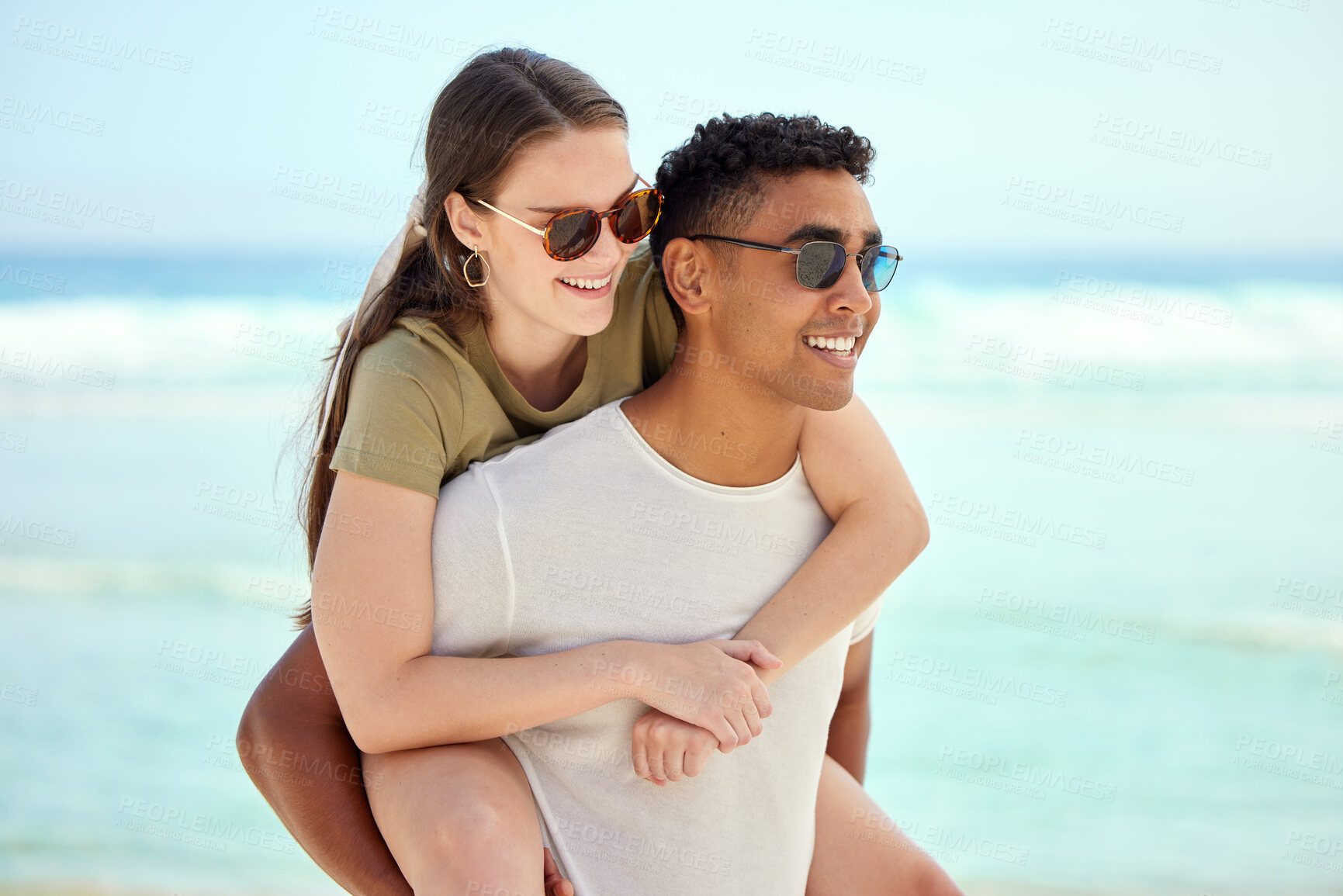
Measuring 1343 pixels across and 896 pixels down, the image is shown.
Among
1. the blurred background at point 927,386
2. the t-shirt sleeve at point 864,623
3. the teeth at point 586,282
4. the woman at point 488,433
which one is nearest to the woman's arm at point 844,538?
the woman at point 488,433

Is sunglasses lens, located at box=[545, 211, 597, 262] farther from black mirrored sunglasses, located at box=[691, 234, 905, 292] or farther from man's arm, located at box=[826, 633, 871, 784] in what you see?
man's arm, located at box=[826, 633, 871, 784]

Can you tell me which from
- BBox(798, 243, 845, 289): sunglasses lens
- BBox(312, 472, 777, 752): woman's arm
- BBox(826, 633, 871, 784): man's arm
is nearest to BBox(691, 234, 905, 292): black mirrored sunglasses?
BBox(798, 243, 845, 289): sunglasses lens

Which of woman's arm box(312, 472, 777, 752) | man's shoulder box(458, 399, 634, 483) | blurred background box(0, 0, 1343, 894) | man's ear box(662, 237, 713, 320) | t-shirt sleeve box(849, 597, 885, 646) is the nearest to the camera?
woman's arm box(312, 472, 777, 752)

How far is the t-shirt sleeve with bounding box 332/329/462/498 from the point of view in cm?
198

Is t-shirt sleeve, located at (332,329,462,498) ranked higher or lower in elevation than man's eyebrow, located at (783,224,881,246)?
lower

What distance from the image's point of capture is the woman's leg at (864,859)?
2277 mm

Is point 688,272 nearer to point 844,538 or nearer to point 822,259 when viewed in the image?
point 822,259

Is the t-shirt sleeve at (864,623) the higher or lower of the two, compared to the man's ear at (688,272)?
lower

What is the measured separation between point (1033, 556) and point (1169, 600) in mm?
1407

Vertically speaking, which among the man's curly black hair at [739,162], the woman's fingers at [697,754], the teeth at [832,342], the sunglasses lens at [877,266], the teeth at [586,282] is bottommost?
the woman's fingers at [697,754]

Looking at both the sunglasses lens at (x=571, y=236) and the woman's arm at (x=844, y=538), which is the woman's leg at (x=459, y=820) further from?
the sunglasses lens at (x=571, y=236)

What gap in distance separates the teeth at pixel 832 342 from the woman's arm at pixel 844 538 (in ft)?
0.55

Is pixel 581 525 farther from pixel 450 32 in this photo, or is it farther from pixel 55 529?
pixel 450 32

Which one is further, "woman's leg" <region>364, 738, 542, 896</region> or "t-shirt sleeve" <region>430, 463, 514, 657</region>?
"t-shirt sleeve" <region>430, 463, 514, 657</region>
